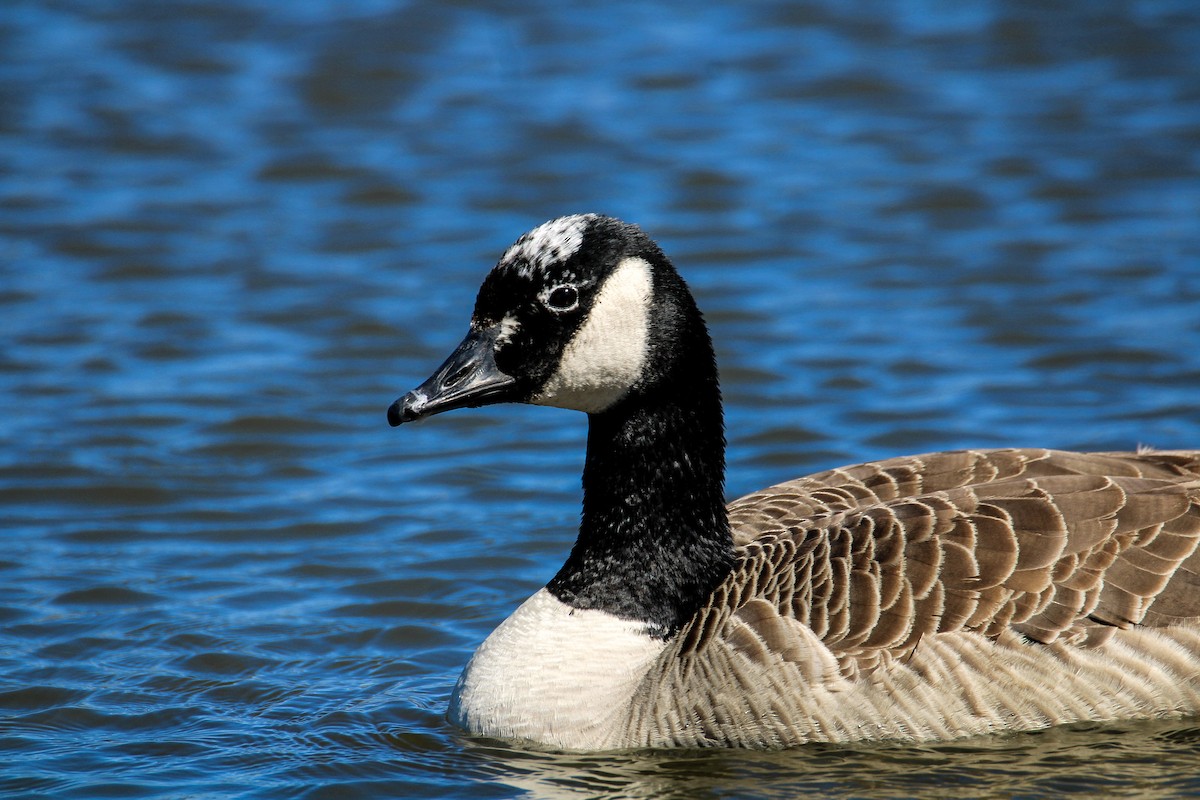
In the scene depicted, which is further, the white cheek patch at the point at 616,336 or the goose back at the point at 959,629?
the white cheek patch at the point at 616,336

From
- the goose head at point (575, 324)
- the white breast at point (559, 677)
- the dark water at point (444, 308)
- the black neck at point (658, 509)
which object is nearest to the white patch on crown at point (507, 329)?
the goose head at point (575, 324)

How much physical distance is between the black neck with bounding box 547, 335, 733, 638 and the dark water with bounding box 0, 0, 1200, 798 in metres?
0.73

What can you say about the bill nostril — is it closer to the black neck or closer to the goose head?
the goose head

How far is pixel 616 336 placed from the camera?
23.7ft

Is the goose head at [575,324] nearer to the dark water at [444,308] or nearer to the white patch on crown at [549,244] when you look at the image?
the white patch on crown at [549,244]

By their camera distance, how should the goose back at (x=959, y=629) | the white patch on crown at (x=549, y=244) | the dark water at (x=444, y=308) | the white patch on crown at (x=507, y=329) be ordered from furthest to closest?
the dark water at (x=444, y=308) < the white patch on crown at (x=507, y=329) < the white patch on crown at (x=549, y=244) < the goose back at (x=959, y=629)

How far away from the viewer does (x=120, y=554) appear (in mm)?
9977

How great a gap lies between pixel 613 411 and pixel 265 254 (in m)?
7.63

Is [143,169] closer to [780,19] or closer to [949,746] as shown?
[780,19]

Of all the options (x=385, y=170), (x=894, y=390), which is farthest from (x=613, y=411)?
(x=385, y=170)

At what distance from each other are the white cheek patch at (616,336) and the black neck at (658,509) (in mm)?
169

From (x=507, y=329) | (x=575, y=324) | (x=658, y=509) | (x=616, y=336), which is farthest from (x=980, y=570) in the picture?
(x=507, y=329)

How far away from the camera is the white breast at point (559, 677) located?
723 centimetres

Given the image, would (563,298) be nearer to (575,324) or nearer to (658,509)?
(575,324)
